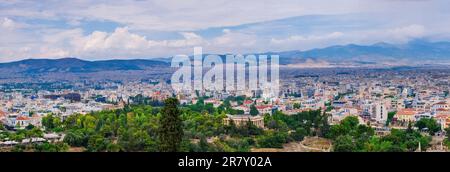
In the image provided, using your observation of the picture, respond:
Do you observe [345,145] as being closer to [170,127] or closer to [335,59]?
[170,127]

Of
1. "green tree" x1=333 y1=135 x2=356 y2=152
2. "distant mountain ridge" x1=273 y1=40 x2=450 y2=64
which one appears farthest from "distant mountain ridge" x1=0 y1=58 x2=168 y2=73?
"green tree" x1=333 y1=135 x2=356 y2=152

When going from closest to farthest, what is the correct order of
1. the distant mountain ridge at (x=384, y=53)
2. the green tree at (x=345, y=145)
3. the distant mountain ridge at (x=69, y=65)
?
the green tree at (x=345, y=145) → the distant mountain ridge at (x=69, y=65) → the distant mountain ridge at (x=384, y=53)

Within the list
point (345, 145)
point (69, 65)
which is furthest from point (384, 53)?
point (345, 145)

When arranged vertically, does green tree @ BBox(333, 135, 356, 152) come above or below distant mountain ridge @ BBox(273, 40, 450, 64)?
below

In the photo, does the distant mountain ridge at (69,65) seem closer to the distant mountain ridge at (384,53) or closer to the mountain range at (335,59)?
the mountain range at (335,59)

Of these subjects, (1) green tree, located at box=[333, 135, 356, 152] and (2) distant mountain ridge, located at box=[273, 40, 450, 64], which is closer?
(1) green tree, located at box=[333, 135, 356, 152]

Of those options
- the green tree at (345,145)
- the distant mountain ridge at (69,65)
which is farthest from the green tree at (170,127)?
the distant mountain ridge at (69,65)

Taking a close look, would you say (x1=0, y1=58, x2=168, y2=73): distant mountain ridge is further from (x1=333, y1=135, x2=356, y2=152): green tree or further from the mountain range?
(x1=333, y1=135, x2=356, y2=152): green tree
